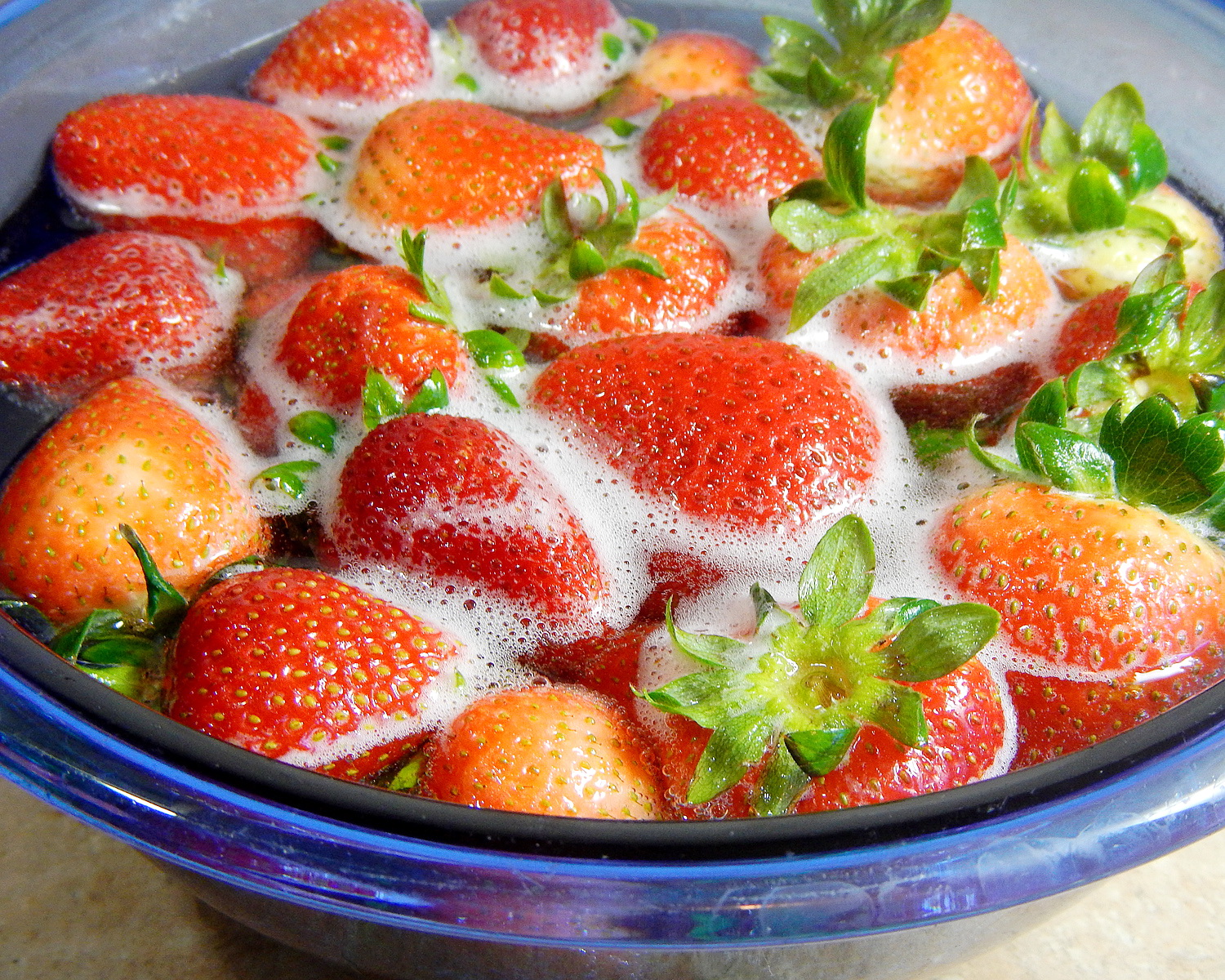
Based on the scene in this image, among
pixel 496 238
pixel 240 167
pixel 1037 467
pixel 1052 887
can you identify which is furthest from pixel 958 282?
pixel 240 167

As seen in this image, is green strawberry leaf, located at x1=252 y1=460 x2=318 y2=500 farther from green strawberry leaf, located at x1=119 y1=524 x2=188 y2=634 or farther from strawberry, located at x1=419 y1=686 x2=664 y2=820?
strawberry, located at x1=419 y1=686 x2=664 y2=820

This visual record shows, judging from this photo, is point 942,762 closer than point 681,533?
Yes

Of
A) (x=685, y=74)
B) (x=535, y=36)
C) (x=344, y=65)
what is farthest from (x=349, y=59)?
(x=685, y=74)

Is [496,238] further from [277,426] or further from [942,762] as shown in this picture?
[942,762]

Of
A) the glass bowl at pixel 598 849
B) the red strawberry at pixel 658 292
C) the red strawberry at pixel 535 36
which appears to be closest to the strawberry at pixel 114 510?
the glass bowl at pixel 598 849

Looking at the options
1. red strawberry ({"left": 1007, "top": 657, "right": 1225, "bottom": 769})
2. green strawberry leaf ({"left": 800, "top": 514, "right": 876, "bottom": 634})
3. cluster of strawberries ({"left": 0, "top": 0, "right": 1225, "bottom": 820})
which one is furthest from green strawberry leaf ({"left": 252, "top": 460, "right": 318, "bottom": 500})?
red strawberry ({"left": 1007, "top": 657, "right": 1225, "bottom": 769})

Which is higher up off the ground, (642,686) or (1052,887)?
(1052,887)

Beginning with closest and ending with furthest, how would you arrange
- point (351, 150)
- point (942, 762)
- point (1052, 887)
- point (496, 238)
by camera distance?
point (1052, 887)
point (942, 762)
point (496, 238)
point (351, 150)
